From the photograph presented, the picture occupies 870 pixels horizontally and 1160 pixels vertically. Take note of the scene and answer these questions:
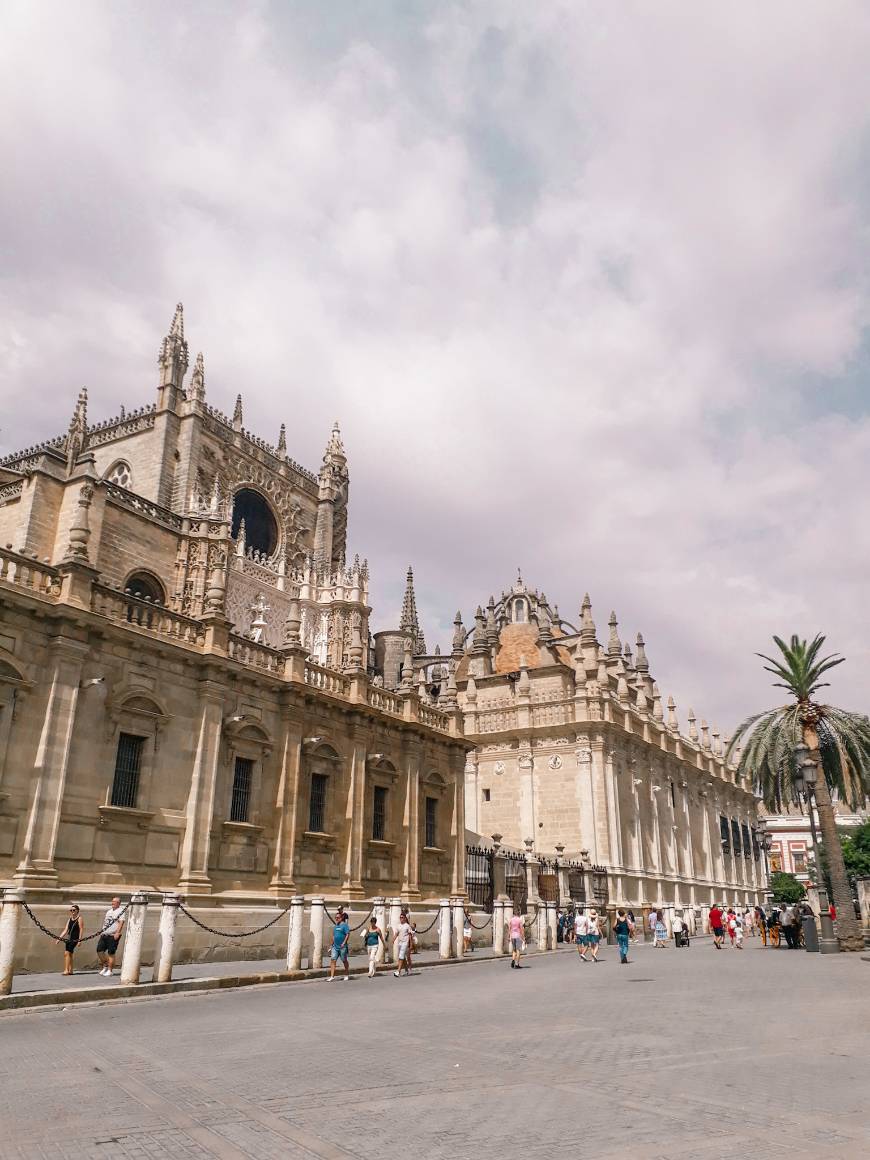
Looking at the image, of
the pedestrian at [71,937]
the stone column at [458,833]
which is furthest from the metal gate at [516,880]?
the pedestrian at [71,937]

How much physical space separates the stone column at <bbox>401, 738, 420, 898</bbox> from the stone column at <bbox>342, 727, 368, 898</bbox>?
217 cm

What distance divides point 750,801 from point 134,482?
54.1m

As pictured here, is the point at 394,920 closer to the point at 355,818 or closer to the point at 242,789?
the point at 355,818

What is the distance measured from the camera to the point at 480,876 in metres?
30.6

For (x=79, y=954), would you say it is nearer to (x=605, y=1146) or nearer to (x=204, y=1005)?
(x=204, y=1005)

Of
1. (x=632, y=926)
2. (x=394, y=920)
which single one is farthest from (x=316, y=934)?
(x=632, y=926)

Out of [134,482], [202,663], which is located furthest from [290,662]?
[134,482]

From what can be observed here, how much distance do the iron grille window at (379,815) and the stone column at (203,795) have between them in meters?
6.58

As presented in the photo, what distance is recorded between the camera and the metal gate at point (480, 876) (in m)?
29.8

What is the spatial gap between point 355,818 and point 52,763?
9542 mm

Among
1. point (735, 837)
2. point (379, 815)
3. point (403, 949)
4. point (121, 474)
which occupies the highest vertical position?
point (121, 474)

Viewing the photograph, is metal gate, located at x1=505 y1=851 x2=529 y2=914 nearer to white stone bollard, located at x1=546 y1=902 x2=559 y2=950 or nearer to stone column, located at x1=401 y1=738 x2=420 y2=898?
white stone bollard, located at x1=546 y1=902 x2=559 y2=950

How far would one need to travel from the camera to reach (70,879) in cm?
1600

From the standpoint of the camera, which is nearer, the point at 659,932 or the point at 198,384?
the point at 659,932
